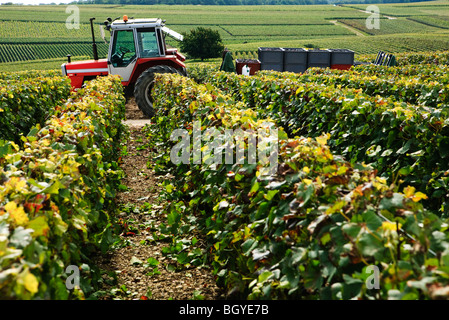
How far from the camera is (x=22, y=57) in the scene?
56.1m

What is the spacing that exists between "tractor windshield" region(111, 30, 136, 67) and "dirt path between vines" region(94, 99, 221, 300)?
7951 mm

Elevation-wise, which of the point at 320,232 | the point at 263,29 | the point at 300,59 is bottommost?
the point at 300,59

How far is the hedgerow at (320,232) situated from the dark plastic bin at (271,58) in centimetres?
1657

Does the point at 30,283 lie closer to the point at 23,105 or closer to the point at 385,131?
the point at 385,131

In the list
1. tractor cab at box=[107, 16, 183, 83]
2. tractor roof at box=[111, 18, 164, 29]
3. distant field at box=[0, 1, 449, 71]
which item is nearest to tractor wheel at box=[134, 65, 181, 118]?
tractor cab at box=[107, 16, 183, 83]

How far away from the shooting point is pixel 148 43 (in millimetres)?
13625

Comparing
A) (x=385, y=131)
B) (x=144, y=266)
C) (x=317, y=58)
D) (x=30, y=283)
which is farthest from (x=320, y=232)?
(x=317, y=58)

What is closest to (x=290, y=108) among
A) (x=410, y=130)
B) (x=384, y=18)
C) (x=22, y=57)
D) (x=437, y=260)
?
(x=410, y=130)

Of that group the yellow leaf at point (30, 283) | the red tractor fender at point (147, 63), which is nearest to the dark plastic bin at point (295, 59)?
the red tractor fender at point (147, 63)

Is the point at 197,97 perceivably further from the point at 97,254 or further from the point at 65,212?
the point at 65,212

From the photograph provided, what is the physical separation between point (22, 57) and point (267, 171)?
61.6 metres

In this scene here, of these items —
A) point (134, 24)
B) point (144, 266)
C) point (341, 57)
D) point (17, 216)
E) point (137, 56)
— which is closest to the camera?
point (17, 216)

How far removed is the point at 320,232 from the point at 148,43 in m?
12.5

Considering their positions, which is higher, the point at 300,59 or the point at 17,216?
the point at 17,216
